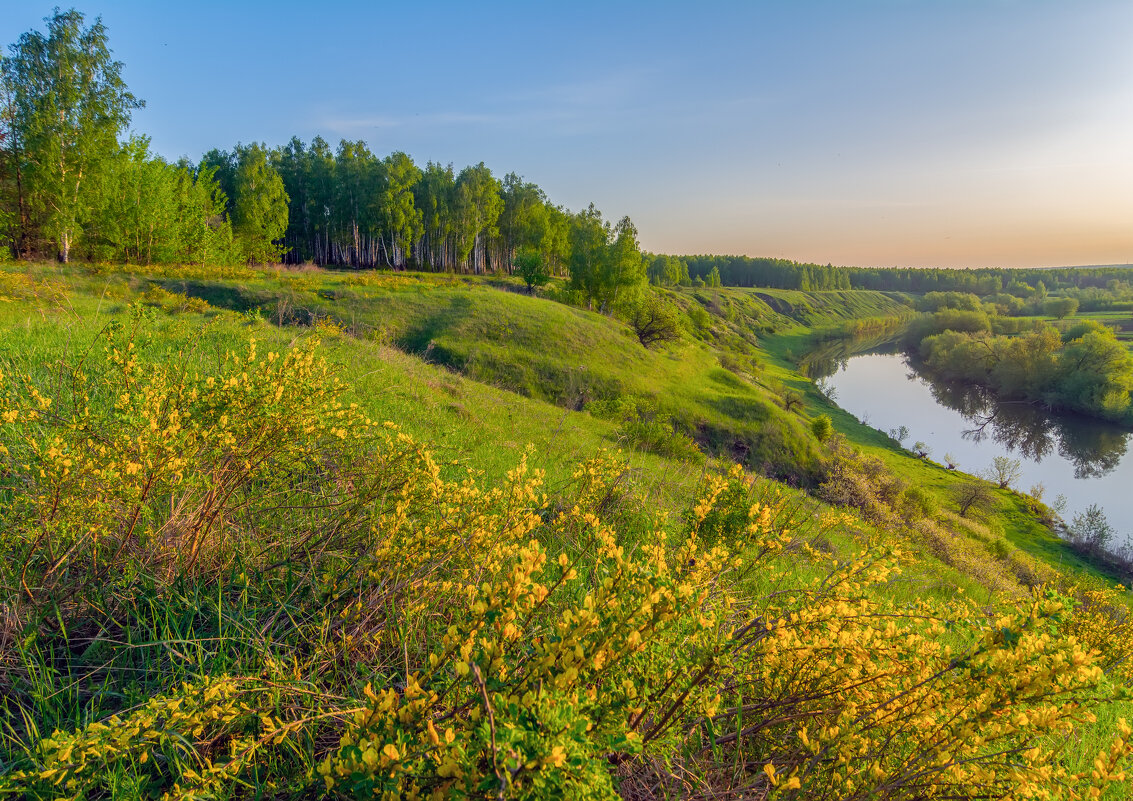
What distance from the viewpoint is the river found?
36.9 meters

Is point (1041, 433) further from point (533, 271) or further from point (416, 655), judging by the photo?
point (416, 655)

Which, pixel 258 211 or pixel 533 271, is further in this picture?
pixel 533 271

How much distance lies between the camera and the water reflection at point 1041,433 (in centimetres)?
4352

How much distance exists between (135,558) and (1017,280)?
262 metres

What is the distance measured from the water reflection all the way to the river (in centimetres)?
6

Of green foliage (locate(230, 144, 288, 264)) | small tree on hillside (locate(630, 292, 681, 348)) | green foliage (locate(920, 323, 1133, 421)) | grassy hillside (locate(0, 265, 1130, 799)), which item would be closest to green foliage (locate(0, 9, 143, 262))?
green foliage (locate(230, 144, 288, 264))

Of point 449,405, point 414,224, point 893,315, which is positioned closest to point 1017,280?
point 893,315

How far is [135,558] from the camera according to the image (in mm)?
2781

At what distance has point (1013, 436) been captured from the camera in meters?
49.2

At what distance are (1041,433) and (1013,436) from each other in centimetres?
340

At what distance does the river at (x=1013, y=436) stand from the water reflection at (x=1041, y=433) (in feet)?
0.21

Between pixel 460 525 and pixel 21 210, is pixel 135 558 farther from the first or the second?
pixel 21 210

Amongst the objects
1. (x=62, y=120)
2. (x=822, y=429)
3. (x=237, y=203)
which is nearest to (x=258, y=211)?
(x=237, y=203)

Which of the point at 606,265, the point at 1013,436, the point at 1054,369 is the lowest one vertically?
the point at 1013,436
